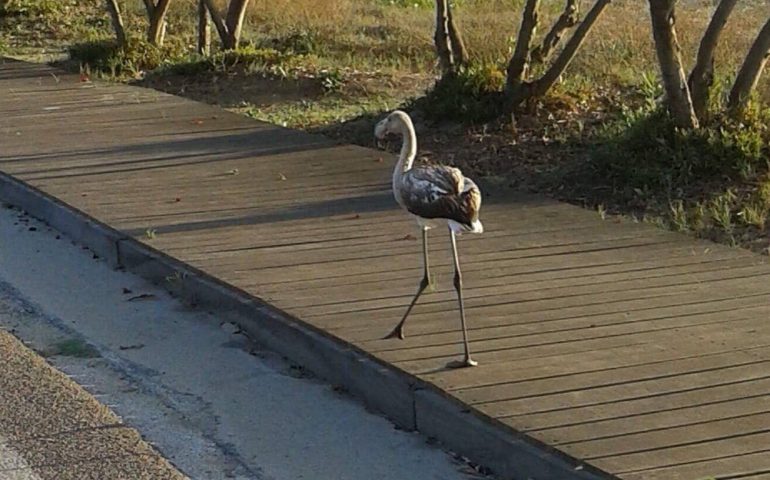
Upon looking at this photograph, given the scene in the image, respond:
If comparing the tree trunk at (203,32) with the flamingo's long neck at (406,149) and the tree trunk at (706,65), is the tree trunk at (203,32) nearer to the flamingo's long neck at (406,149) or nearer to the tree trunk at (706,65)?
the tree trunk at (706,65)

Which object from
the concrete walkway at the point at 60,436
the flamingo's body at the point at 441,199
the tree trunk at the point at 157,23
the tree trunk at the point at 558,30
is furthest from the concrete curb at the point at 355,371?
the tree trunk at the point at 157,23

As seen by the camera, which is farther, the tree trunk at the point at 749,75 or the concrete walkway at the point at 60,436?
the tree trunk at the point at 749,75

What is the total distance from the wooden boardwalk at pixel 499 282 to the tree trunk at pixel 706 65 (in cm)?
167

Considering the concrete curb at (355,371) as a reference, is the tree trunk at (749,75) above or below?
above

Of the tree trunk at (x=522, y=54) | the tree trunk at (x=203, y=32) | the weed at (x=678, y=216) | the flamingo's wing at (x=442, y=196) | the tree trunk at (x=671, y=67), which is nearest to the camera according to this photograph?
the flamingo's wing at (x=442, y=196)

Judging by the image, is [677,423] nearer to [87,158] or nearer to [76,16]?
[87,158]

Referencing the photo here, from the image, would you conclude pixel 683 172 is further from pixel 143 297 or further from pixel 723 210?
pixel 143 297

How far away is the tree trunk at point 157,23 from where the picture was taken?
1891cm

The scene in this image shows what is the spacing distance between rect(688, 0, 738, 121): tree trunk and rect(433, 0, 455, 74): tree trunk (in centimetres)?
296

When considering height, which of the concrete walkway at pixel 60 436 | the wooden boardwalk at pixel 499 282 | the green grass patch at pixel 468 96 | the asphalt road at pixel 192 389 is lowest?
the asphalt road at pixel 192 389

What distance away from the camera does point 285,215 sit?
31.8 feet

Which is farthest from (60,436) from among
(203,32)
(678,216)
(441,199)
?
(203,32)

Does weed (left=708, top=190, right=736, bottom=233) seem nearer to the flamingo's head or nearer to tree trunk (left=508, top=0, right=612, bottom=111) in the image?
tree trunk (left=508, top=0, right=612, bottom=111)

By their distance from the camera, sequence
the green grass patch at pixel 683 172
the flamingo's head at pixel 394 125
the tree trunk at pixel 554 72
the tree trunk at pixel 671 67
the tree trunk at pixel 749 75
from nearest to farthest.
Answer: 1. the flamingo's head at pixel 394 125
2. the green grass patch at pixel 683 172
3. the tree trunk at pixel 671 67
4. the tree trunk at pixel 749 75
5. the tree trunk at pixel 554 72
